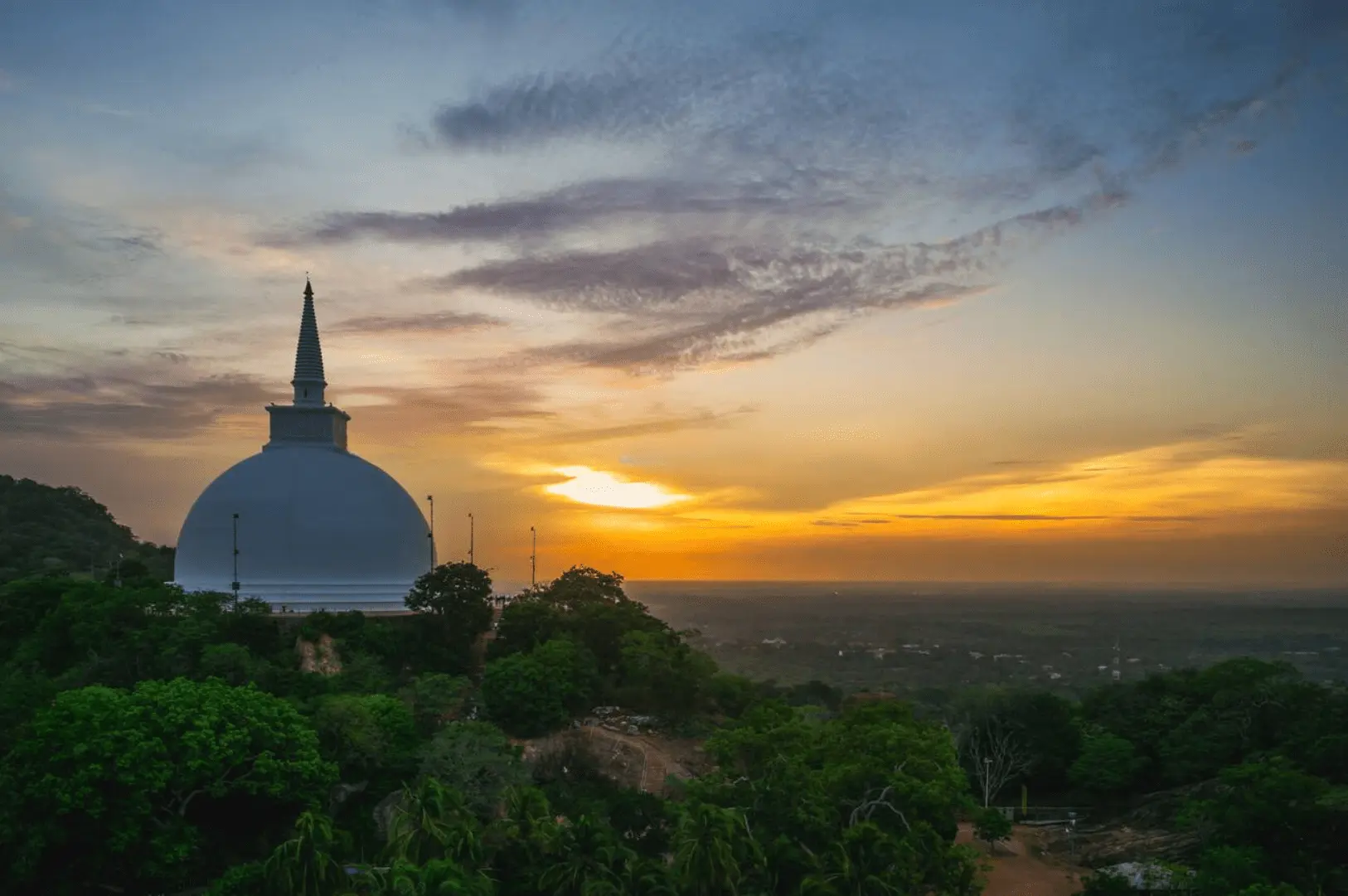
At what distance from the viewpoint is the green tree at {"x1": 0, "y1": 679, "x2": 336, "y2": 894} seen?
31172 mm

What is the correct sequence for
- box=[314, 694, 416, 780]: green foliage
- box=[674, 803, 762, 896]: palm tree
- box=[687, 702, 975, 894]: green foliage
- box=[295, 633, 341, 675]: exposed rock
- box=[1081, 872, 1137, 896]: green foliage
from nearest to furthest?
1. box=[674, 803, 762, 896]: palm tree
2. box=[687, 702, 975, 894]: green foliage
3. box=[1081, 872, 1137, 896]: green foliage
4. box=[314, 694, 416, 780]: green foliage
5. box=[295, 633, 341, 675]: exposed rock

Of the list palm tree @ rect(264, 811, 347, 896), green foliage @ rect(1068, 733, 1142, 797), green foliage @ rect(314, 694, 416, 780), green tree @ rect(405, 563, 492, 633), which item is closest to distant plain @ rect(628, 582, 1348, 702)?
green foliage @ rect(1068, 733, 1142, 797)

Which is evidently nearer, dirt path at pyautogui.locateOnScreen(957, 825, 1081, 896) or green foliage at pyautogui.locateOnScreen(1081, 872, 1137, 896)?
green foliage at pyautogui.locateOnScreen(1081, 872, 1137, 896)

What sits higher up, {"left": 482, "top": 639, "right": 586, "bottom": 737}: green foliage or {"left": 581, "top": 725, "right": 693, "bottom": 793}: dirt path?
{"left": 482, "top": 639, "right": 586, "bottom": 737}: green foliage

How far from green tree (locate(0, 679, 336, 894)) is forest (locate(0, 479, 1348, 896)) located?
0.08m

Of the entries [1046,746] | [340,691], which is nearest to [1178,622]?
[1046,746]

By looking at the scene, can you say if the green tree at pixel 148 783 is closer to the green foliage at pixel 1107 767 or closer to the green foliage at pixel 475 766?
the green foliage at pixel 475 766

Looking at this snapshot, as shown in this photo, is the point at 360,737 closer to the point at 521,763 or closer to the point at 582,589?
the point at 521,763

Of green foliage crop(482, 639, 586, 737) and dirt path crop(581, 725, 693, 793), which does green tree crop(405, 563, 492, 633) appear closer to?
green foliage crop(482, 639, 586, 737)

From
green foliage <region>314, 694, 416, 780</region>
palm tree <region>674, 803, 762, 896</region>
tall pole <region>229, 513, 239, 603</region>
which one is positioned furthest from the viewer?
tall pole <region>229, 513, 239, 603</region>

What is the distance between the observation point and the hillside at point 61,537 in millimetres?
77125

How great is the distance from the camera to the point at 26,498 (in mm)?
101500

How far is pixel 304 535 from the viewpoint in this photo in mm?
54625

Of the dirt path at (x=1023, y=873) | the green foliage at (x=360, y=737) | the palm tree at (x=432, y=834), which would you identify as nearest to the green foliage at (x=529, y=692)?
the green foliage at (x=360, y=737)
